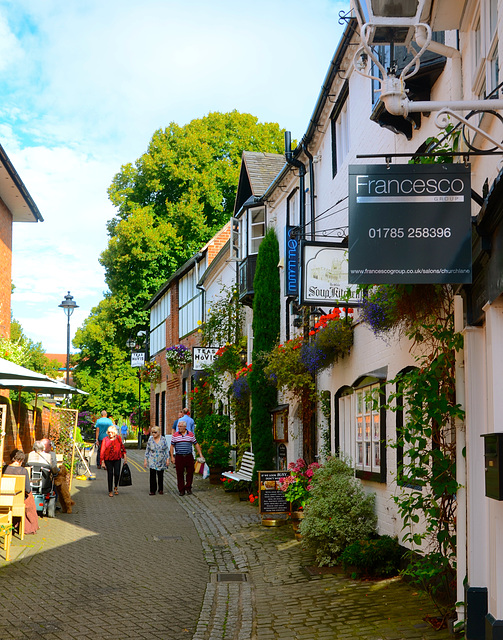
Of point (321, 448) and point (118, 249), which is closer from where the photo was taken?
point (321, 448)

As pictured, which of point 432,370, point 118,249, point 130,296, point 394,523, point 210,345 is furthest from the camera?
point 130,296

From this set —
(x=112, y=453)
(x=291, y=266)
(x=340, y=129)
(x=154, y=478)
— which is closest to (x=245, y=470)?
(x=154, y=478)

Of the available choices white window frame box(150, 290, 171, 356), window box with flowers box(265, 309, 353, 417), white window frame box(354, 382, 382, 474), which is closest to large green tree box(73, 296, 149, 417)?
white window frame box(150, 290, 171, 356)

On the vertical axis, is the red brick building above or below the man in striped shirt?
above

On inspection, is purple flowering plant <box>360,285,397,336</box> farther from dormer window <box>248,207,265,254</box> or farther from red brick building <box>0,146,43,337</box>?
red brick building <box>0,146,43,337</box>

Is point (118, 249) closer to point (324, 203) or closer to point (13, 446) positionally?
point (13, 446)

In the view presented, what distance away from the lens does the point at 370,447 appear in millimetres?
10852

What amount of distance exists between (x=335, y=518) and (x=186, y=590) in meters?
2.18

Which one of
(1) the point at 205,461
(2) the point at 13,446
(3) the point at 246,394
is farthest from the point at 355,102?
(2) the point at 13,446

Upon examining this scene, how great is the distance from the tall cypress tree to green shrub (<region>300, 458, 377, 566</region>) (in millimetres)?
7100

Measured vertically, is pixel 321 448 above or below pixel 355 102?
below

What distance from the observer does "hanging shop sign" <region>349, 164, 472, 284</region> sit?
18.2 feet

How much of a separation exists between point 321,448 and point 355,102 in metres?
6.06

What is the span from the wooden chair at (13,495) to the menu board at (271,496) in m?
3.90
